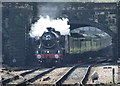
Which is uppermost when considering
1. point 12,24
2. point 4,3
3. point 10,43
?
point 4,3

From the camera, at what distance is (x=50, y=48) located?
2039 centimetres

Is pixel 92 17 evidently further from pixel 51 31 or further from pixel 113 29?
pixel 51 31

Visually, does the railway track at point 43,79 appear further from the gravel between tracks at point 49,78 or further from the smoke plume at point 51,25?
the smoke plume at point 51,25

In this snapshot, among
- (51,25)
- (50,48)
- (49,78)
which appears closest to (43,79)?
(49,78)

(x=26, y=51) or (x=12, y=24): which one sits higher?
(x=12, y=24)

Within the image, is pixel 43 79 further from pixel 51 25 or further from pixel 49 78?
pixel 51 25

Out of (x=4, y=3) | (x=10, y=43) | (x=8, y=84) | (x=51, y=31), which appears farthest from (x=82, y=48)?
(x=8, y=84)

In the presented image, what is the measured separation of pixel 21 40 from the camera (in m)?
25.5

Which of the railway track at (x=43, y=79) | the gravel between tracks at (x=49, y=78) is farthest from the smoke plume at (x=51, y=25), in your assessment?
the gravel between tracks at (x=49, y=78)

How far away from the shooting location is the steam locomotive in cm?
2020

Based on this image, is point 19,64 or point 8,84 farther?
point 19,64

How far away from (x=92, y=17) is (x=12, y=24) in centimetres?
826

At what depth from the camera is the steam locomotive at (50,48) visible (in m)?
20.2

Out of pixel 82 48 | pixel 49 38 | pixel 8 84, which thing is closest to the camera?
pixel 8 84
